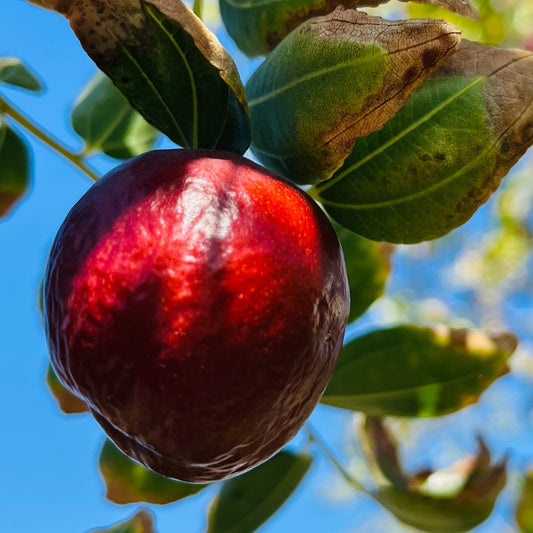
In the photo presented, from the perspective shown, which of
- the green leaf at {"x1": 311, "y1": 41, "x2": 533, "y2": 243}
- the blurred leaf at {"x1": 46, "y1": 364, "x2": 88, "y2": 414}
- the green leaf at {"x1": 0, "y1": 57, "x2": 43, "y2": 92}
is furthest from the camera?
the blurred leaf at {"x1": 46, "y1": 364, "x2": 88, "y2": 414}

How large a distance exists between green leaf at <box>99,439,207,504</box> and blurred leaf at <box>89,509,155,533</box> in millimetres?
22

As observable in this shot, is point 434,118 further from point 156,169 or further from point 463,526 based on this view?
point 463,526

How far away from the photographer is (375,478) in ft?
4.48

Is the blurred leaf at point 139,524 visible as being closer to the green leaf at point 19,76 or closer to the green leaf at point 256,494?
the green leaf at point 256,494

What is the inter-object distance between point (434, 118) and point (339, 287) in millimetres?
217

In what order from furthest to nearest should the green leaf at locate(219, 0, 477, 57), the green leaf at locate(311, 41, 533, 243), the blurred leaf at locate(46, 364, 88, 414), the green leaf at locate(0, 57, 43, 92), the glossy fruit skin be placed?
1. the blurred leaf at locate(46, 364, 88, 414)
2. the green leaf at locate(0, 57, 43, 92)
3. the green leaf at locate(219, 0, 477, 57)
4. the green leaf at locate(311, 41, 533, 243)
5. the glossy fruit skin

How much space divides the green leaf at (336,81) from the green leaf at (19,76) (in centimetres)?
47

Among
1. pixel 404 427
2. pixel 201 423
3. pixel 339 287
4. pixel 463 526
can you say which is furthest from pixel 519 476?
pixel 404 427

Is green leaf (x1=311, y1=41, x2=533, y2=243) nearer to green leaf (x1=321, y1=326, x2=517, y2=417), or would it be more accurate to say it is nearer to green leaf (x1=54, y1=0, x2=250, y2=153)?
green leaf (x1=54, y1=0, x2=250, y2=153)

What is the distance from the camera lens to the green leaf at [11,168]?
4.47ft

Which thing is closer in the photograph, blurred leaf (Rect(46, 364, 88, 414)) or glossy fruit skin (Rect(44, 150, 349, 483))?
glossy fruit skin (Rect(44, 150, 349, 483))

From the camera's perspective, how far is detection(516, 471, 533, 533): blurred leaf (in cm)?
140

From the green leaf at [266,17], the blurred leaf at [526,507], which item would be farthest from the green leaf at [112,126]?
the blurred leaf at [526,507]

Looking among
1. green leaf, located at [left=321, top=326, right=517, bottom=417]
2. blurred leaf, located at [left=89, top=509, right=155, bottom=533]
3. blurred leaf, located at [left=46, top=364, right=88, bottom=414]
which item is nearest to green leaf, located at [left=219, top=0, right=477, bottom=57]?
green leaf, located at [left=321, top=326, right=517, bottom=417]
